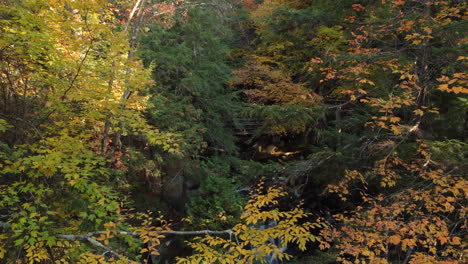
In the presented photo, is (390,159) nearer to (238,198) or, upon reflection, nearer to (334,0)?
(238,198)

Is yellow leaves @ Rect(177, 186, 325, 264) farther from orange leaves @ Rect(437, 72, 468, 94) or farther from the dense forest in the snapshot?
orange leaves @ Rect(437, 72, 468, 94)

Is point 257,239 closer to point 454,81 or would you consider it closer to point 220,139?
point 454,81

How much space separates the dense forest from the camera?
4.60 m

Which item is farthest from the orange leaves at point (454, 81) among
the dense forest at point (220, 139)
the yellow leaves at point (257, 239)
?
the yellow leaves at point (257, 239)

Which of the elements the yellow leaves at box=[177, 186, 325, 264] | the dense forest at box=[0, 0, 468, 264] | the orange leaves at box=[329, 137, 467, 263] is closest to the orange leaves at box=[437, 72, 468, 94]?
the dense forest at box=[0, 0, 468, 264]

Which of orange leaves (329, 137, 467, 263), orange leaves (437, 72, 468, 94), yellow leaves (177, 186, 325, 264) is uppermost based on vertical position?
orange leaves (437, 72, 468, 94)

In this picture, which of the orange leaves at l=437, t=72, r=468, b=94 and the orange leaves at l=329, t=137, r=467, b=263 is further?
the orange leaves at l=329, t=137, r=467, b=263

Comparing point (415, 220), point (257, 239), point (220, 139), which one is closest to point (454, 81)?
point (415, 220)

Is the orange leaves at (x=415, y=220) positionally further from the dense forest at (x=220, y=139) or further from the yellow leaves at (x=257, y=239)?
the yellow leaves at (x=257, y=239)

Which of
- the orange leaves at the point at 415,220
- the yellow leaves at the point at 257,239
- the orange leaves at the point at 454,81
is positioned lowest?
the orange leaves at the point at 415,220

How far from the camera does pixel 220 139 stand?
12.2 metres

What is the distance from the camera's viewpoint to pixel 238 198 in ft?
31.7

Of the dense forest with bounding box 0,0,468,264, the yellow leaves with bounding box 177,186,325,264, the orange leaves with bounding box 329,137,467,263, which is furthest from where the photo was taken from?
the orange leaves with bounding box 329,137,467,263

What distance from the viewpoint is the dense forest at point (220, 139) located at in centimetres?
460
